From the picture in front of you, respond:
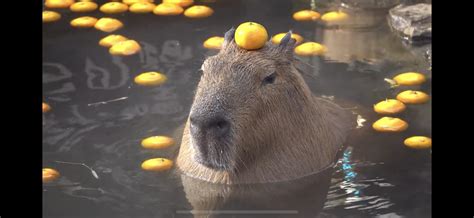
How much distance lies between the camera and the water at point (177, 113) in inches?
281

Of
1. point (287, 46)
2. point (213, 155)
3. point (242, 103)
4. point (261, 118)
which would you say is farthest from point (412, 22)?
point (213, 155)

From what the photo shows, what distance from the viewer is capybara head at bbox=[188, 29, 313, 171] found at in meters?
6.63

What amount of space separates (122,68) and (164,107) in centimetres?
95

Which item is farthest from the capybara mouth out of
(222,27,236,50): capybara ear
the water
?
(222,27,236,50): capybara ear

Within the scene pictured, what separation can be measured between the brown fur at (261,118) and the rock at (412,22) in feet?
8.06

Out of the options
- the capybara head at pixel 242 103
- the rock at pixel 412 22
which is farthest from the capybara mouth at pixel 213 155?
the rock at pixel 412 22

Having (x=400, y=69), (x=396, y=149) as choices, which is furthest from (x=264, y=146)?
(x=400, y=69)

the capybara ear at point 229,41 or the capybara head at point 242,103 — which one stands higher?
the capybara ear at point 229,41

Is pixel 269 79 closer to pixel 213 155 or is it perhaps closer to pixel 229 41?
pixel 229 41

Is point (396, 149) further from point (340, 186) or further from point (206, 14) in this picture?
point (206, 14)

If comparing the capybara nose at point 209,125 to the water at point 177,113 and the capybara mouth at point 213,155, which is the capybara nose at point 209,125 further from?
the water at point 177,113

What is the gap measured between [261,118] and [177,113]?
4.90 feet

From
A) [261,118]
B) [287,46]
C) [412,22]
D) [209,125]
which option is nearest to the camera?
[209,125]

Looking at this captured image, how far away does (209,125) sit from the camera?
6543mm
